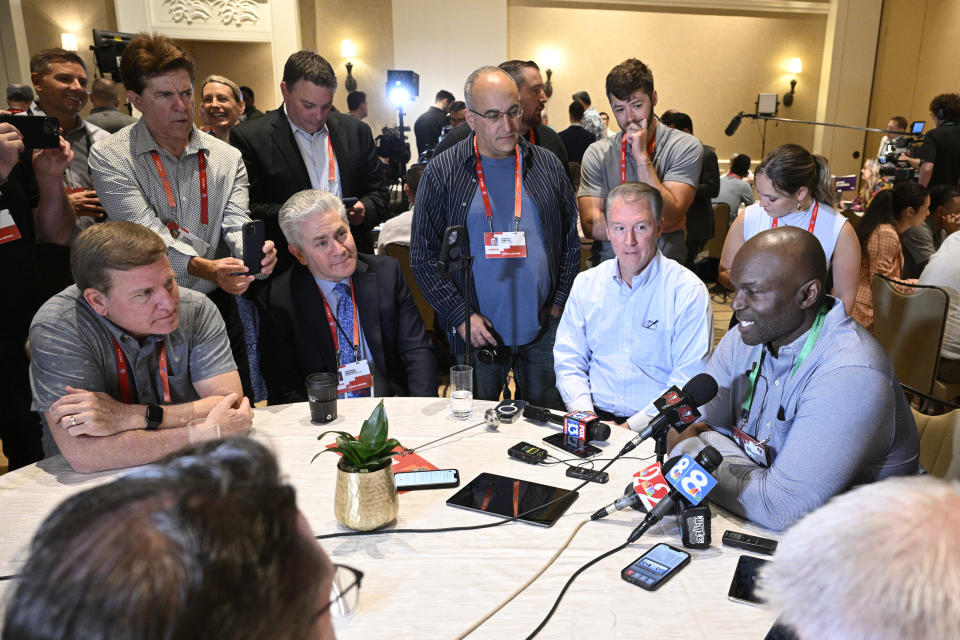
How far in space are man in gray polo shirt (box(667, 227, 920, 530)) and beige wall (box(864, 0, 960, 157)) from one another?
10.5 meters

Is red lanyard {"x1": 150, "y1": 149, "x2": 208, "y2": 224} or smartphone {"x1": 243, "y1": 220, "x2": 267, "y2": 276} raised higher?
red lanyard {"x1": 150, "y1": 149, "x2": 208, "y2": 224}

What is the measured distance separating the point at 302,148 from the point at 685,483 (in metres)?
2.37

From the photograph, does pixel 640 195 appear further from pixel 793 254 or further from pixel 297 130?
pixel 297 130

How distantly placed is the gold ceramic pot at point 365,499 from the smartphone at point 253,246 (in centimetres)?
124

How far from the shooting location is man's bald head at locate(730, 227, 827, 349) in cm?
164

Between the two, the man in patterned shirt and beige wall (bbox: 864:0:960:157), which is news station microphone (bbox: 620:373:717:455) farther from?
beige wall (bbox: 864:0:960:157)

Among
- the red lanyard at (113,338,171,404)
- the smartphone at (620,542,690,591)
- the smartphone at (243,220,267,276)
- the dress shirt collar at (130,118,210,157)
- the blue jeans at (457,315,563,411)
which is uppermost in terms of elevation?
the dress shirt collar at (130,118,210,157)

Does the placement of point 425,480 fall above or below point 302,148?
below

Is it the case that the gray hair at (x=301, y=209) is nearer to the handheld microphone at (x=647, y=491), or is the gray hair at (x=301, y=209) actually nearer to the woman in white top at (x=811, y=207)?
the handheld microphone at (x=647, y=491)

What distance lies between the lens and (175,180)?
8.52 feet

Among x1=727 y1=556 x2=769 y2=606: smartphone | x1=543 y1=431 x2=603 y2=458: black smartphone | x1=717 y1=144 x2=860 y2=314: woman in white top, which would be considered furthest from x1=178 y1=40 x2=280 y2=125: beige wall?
x1=727 y1=556 x2=769 y2=606: smartphone

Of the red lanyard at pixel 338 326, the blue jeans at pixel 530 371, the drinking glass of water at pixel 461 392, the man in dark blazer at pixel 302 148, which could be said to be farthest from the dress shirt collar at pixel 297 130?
the drinking glass of water at pixel 461 392

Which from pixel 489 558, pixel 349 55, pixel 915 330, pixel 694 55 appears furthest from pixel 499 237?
pixel 694 55

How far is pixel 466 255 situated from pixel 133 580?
79.9 inches
